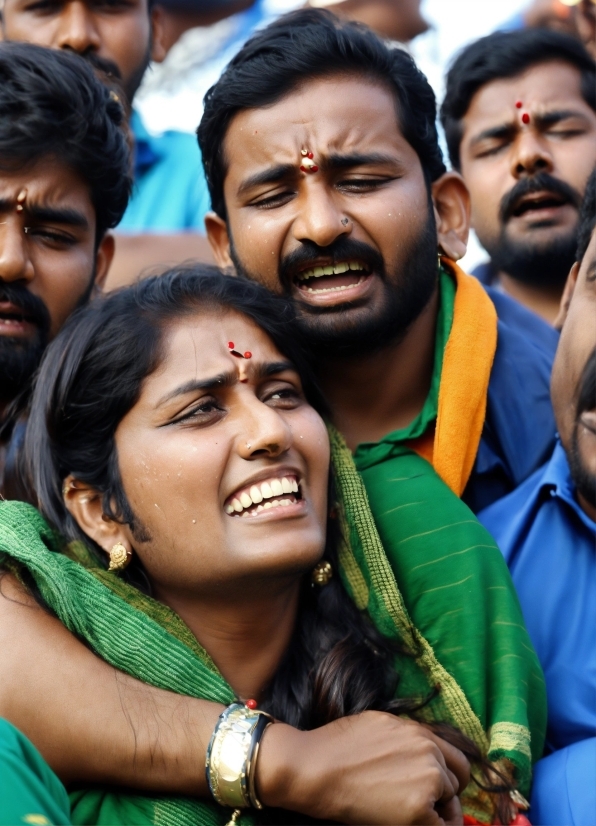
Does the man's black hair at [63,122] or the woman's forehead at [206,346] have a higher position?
the man's black hair at [63,122]

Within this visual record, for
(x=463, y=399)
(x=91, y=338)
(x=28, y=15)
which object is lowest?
(x=463, y=399)

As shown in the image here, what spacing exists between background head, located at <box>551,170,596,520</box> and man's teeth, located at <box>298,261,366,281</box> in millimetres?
593

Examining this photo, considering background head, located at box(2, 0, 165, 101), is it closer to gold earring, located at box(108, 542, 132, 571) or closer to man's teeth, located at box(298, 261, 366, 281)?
man's teeth, located at box(298, 261, 366, 281)

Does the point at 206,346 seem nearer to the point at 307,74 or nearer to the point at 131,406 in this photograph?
the point at 131,406

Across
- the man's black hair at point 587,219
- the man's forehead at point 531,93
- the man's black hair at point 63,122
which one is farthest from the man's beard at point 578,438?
the man's forehead at point 531,93

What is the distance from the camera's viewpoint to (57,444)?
3.15m

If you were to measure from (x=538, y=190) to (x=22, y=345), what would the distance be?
1981 millimetres

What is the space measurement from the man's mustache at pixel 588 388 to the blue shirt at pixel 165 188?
7.33 feet

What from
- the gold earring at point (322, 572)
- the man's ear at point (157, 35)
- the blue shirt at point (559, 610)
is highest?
the man's ear at point (157, 35)

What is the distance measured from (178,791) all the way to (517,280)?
8.63 ft

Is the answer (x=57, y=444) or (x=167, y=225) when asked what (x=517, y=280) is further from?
(x=57, y=444)

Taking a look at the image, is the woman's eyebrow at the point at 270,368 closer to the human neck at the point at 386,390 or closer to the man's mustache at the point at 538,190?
the human neck at the point at 386,390

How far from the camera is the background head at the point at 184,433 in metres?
2.83

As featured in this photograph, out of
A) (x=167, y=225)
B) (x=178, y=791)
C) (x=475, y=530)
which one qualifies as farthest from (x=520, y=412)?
(x=167, y=225)
